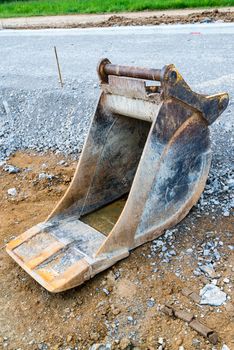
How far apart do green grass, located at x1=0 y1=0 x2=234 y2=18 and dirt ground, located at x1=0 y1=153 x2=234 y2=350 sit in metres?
13.2

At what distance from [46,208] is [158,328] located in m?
2.37

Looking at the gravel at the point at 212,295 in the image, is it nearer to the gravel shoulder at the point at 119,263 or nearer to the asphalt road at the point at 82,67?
the gravel shoulder at the point at 119,263

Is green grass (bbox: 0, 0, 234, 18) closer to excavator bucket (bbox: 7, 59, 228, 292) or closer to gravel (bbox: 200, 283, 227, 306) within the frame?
excavator bucket (bbox: 7, 59, 228, 292)

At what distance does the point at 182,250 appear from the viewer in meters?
4.07

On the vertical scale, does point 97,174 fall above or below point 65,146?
above

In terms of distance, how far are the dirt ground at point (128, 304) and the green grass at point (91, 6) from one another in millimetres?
13211

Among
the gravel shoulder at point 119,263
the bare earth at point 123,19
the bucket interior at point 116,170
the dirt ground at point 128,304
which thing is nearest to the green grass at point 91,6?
the bare earth at point 123,19

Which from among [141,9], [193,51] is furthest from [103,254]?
[141,9]

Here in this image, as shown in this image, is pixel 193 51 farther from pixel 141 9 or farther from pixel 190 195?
pixel 141 9

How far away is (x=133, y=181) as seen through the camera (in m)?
4.11

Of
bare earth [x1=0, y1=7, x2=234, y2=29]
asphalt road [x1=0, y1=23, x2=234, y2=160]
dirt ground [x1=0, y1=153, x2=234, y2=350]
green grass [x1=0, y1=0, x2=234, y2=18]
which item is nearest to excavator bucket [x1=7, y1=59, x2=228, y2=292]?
dirt ground [x1=0, y1=153, x2=234, y2=350]

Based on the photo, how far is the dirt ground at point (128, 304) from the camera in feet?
11.3

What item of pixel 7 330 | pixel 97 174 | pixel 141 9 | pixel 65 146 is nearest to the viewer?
pixel 7 330

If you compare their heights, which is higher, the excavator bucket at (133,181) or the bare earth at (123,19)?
the excavator bucket at (133,181)
